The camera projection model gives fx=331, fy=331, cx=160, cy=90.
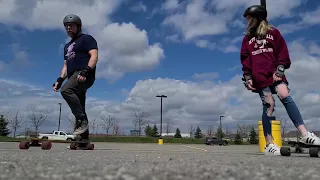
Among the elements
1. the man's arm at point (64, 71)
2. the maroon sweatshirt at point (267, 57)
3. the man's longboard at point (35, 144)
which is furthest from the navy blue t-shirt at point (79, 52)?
the maroon sweatshirt at point (267, 57)

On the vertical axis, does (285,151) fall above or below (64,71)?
below

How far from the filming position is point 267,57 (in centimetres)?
502

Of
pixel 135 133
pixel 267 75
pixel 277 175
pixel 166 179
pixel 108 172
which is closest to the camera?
pixel 166 179

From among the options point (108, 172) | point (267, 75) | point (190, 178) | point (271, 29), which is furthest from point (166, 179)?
point (271, 29)

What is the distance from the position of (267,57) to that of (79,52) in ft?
11.5

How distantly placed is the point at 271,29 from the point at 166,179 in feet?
13.7

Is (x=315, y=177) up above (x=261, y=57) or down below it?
below

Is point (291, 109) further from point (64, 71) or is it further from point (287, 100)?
point (64, 71)

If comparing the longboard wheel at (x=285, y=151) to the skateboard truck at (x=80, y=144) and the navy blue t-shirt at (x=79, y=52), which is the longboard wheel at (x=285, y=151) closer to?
the skateboard truck at (x=80, y=144)

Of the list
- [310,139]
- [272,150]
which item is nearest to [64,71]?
[272,150]

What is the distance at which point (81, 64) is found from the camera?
20.8 ft

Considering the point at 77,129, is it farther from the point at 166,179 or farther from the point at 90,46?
the point at 166,179

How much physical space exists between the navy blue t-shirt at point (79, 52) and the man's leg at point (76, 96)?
0.67 feet

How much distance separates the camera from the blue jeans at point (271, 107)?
15.4ft
